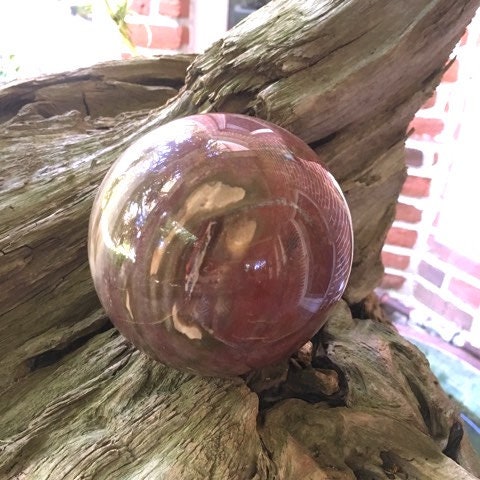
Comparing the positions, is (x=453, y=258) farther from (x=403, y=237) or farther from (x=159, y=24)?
(x=159, y=24)

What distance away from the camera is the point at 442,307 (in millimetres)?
1674

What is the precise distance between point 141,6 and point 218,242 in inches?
53.6

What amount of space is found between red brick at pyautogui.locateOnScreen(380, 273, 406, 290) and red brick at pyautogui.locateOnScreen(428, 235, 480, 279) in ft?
0.49

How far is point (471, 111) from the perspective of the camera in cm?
152

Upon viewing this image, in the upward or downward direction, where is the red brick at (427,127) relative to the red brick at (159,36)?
downward

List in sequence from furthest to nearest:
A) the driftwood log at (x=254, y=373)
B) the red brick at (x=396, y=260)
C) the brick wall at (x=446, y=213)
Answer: the red brick at (x=396, y=260) < the brick wall at (x=446, y=213) < the driftwood log at (x=254, y=373)

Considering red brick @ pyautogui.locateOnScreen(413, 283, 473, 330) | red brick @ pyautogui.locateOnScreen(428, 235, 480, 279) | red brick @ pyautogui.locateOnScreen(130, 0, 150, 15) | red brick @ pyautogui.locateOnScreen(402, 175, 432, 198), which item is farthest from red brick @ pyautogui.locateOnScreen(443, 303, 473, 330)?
red brick @ pyautogui.locateOnScreen(130, 0, 150, 15)

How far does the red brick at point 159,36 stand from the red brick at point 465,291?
1.07 m

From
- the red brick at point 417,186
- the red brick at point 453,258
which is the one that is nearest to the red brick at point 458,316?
the red brick at point 453,258

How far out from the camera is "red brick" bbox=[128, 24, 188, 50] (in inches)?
68.6

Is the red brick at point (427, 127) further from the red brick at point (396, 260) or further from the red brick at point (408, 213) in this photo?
the red brick at point (396, 260)

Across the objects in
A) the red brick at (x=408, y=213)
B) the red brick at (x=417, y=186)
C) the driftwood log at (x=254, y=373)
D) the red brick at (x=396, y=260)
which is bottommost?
the red brick at (x=396, y=260)

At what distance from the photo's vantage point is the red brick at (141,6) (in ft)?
5.60

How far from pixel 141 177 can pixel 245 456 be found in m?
0.36
